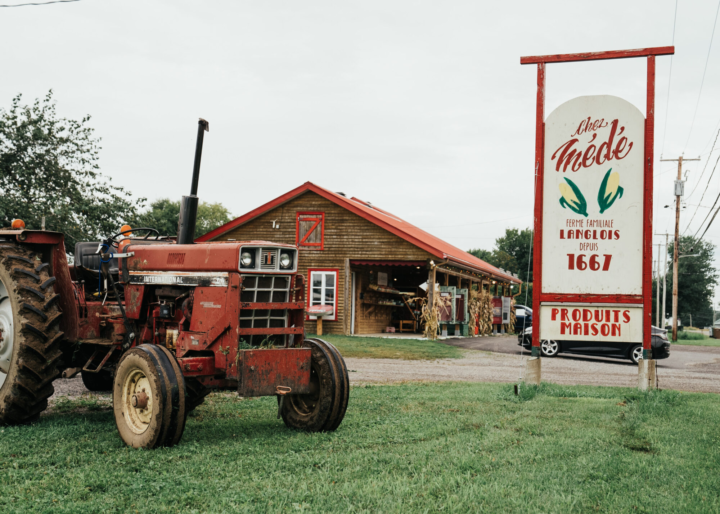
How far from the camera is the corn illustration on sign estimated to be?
30.3ft

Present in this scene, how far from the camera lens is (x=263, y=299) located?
5961 millimetres

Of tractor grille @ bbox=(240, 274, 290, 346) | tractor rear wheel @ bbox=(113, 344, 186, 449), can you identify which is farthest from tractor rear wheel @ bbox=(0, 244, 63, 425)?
tractor grille @ bbox=(240, 274, 290, 346)

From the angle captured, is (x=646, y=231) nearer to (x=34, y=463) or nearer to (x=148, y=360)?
(x=148, y=360)

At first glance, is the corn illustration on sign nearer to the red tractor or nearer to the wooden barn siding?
the red tractor

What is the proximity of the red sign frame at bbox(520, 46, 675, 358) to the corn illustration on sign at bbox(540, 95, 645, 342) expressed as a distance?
0.07 meters

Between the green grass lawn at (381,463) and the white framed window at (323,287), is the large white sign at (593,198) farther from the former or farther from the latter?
the white framed window at (323,287)

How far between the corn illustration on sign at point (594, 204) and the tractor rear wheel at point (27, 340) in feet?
21.1

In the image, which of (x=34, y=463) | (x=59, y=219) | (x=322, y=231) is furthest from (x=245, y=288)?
(x=59, y=219)

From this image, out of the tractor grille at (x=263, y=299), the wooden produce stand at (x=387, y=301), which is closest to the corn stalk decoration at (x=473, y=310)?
the wooden produce stand at (x=387, y=301)

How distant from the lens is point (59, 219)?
24.2 meters

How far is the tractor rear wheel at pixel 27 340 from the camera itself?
6.18 metres

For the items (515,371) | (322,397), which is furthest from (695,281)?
(322,397)

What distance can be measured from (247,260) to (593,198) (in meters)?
5.70

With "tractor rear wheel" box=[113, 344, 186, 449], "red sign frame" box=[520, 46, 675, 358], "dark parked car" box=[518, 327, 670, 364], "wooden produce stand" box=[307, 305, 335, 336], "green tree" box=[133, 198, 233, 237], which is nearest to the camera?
"tractor rear wheel" box=[113, 344, 186, 449]
